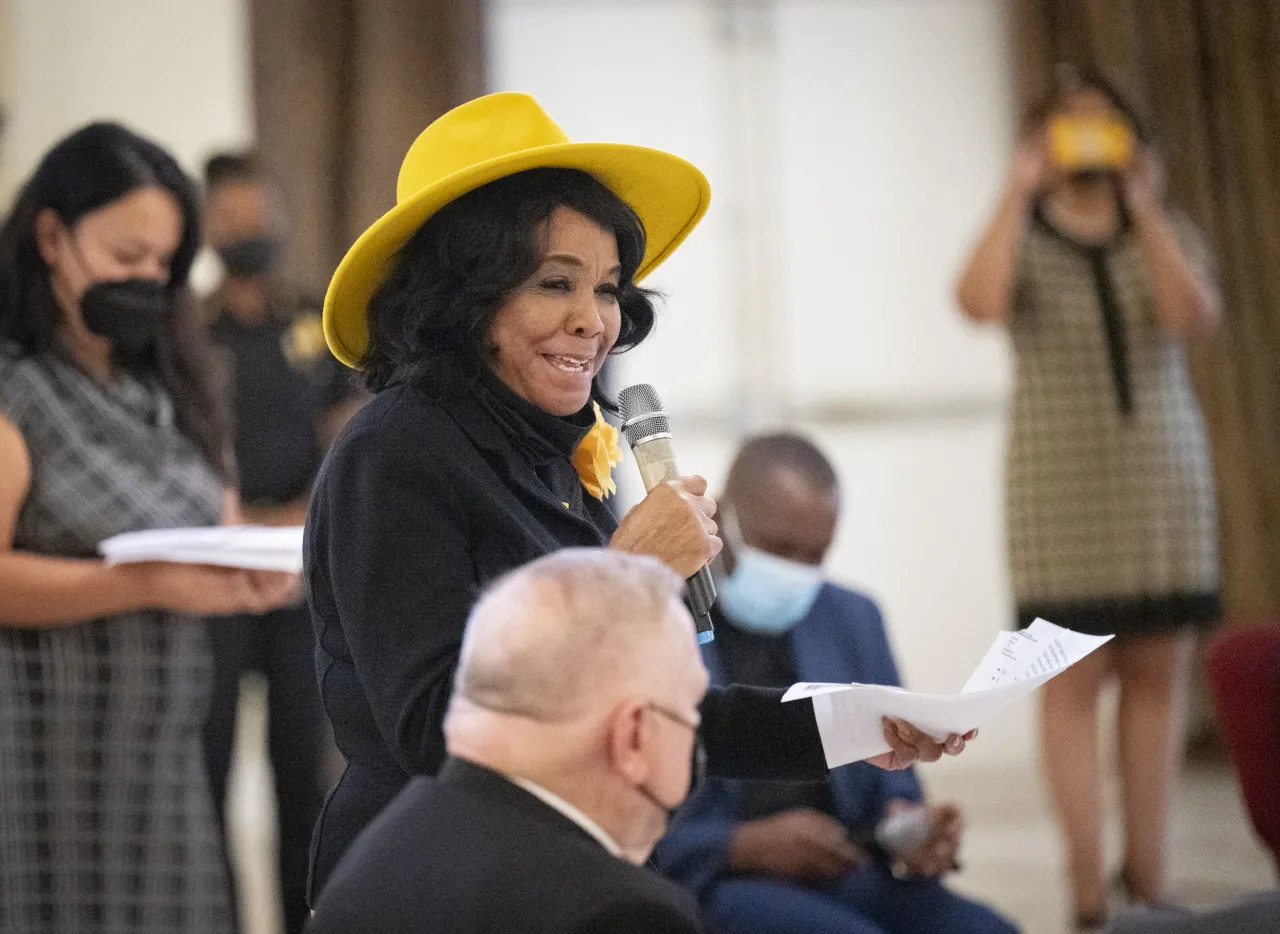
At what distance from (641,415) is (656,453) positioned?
46mm

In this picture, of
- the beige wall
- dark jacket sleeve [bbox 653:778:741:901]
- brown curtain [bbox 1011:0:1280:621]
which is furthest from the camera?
brown curtain [bbox 1011:0:1280:621]

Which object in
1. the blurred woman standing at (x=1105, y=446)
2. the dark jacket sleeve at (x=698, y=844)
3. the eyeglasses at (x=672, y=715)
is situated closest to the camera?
the eyeglasses at (x=672, y=715)

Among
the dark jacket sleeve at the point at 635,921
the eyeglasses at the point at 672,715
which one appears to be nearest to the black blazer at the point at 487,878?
the dark jacket sleeve at the point at 635,921

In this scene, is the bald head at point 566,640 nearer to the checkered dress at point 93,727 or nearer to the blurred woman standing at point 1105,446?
the checkered dress at point 93,727

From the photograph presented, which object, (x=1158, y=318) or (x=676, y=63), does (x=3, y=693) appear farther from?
(x=676, y=63)

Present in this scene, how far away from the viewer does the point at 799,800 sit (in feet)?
8.27

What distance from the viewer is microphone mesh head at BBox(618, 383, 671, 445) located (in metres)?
1.69

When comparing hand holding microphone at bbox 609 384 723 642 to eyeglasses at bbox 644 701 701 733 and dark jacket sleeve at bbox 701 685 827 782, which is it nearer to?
dark jacket sleeve at bbox 701 685 827 782

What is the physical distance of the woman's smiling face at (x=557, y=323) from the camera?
5.27 ft

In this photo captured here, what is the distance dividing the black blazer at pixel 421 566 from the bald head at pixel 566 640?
0.19m

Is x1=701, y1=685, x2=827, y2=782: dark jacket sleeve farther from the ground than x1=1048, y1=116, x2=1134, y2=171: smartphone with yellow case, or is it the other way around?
x1=1048, y1=116, x2=1134, y2=171: smartphone with yellow case

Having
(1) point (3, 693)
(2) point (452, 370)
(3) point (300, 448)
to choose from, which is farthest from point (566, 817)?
(3) point (300, 448)

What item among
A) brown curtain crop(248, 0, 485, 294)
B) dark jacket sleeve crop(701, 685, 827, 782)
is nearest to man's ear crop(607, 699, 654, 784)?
dark jacket sleeve crop(701, 685, 827, 782)

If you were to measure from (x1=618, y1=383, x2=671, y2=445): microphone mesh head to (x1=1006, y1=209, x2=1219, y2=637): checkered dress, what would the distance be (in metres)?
1.99
